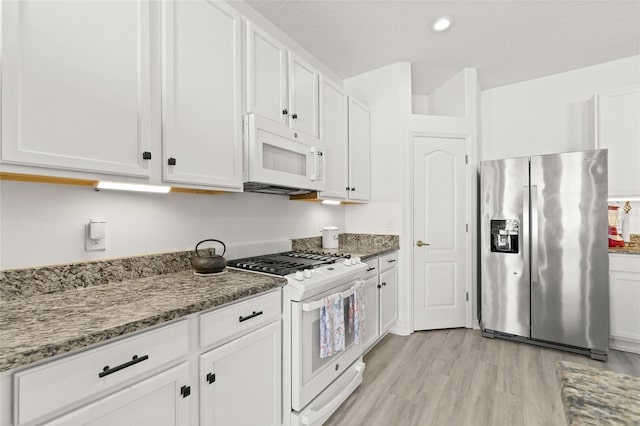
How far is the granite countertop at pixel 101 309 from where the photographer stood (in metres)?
0.79

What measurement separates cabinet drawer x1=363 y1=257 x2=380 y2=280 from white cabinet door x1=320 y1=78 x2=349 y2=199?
65 cm

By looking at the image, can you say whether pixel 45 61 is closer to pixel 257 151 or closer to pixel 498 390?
pixel 257 151

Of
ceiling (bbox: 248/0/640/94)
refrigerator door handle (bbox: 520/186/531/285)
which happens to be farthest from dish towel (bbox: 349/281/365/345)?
ceiling (bbox: 248/0/640/94)

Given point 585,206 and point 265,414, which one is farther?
point 585,206

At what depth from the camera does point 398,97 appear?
3211 millimetres

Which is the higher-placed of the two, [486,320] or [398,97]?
[398,97]

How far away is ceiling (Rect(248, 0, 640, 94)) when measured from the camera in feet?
7.62

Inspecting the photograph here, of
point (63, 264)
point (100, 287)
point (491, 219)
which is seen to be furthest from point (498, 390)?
point (63, 264)

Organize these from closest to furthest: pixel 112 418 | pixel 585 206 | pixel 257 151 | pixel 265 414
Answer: pixel 112 418, pixel 265 414, pixel 257 151, pixel 585 206

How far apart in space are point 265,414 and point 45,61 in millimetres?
1769

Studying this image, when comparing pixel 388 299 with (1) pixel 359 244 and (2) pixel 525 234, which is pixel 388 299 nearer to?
(1) pixel 359 244

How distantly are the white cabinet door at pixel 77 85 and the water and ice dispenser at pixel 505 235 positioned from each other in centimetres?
304

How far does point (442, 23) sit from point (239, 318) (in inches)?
A: 109

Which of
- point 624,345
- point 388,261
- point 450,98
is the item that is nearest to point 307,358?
point 388,261
